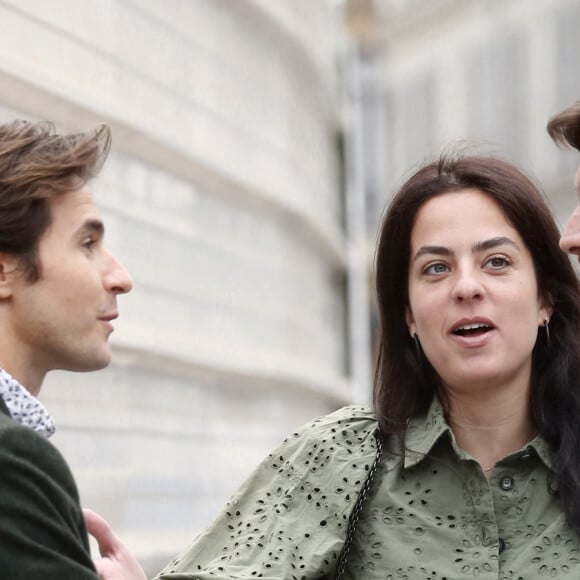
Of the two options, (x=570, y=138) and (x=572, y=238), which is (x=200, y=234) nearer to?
(x=570, y=138)

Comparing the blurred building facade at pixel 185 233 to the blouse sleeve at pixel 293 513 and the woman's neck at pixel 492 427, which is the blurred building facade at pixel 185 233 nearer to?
the blouse sleeve at pixel 293 513

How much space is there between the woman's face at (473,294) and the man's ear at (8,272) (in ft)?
3.69

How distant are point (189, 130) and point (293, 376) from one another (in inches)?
80.6

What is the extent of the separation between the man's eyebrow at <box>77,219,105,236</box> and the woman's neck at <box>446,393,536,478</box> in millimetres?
1104

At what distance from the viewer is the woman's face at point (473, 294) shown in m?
3.33

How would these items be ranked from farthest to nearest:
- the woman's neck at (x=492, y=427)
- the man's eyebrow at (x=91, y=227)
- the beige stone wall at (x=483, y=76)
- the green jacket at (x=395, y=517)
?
the beige stone wall at (x=483, y=76) < the woman's neck at (x=492, y=427) < the green jacket at (x=395, y=517) < the man's eyebrow at (x=91, y=227)

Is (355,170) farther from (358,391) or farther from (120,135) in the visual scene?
(120,135)

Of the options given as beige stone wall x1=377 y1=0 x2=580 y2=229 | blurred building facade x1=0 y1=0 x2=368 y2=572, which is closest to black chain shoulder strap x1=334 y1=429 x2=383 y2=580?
blurred building facade x1=0 y1=0 x2=368 y2=572

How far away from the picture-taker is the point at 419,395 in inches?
141

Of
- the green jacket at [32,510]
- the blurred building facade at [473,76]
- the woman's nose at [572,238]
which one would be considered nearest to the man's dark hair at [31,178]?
the green jacket at [32,510]

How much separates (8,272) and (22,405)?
0.32 metres

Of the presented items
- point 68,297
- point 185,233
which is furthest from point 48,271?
point 185,233

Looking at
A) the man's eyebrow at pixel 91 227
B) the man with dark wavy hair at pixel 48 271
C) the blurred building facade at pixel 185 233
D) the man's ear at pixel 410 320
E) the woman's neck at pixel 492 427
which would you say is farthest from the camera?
the blurred building facade at pixel 185 233

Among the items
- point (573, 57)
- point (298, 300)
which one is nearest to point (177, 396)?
point (298, 300)
